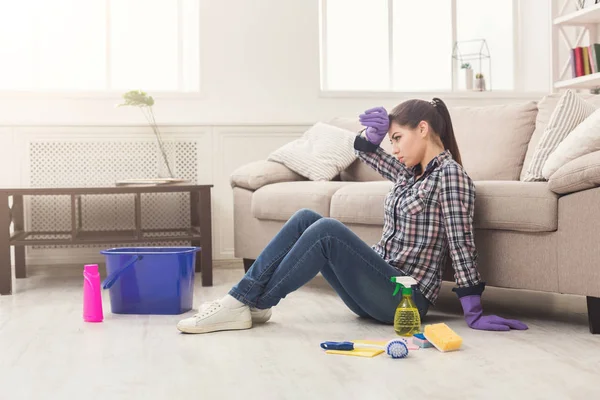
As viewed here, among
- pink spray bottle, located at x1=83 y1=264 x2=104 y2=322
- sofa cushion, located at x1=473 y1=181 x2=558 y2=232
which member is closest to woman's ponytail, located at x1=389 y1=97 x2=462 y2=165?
sofa cushion, located at x1=473 y1=181 x2=558 y2=232

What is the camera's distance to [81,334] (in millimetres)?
2559

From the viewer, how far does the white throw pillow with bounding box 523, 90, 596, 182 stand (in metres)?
2.89

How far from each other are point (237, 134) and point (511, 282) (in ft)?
8.15

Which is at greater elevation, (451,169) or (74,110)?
(74,110)

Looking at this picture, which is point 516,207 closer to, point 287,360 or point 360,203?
point 360,203

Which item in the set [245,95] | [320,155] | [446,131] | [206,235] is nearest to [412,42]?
[245,95]

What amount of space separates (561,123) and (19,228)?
2937mm

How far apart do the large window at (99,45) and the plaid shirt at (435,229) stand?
8.52 feet

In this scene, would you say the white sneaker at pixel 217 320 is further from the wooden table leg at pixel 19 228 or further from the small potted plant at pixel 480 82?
the small potted plant at pixel 480 82

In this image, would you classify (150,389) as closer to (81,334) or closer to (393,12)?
(81,334)

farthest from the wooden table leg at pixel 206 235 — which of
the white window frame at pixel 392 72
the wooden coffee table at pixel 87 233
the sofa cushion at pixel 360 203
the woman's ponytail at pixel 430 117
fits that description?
the woman's ponytail at pixel 430 117

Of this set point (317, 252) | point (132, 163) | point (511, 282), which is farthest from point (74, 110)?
point (511, 282)

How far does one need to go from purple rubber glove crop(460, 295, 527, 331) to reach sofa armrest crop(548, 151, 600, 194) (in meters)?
0.44

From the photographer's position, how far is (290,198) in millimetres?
3604
